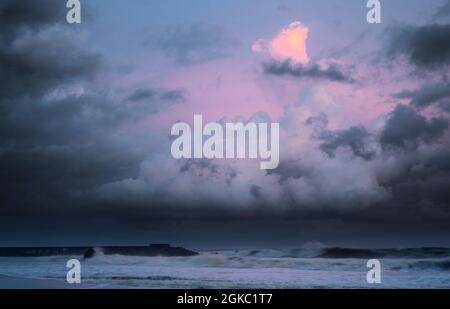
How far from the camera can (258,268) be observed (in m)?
13.1

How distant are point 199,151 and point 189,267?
5.41 meters

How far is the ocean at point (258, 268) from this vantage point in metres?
9.31

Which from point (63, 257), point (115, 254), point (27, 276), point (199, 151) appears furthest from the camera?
point (63, 257)

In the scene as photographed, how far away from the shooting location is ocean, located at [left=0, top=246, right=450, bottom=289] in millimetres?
9312

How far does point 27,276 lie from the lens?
32.8ft
